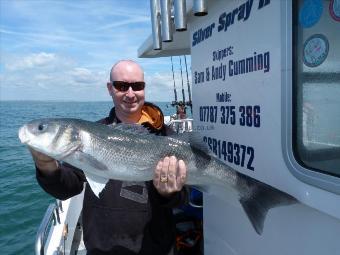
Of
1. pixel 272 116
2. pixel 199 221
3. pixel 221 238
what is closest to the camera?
pixel 272 116

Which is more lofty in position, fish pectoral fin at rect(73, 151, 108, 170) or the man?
fish pectoral fin at rect(73, 151, 108, 170)

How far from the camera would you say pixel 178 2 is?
10.1 feet

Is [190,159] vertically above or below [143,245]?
above

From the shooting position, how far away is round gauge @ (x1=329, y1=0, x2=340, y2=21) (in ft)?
6.49

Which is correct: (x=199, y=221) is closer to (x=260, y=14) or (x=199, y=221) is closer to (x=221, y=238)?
(x=221, y=238)

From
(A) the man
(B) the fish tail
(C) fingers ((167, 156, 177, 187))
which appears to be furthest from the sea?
(B) the fish tail

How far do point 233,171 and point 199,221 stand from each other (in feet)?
8.35

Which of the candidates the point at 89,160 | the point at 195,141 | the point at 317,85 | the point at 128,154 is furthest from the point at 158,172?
the point at 317,85

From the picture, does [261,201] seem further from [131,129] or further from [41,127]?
[41,127]

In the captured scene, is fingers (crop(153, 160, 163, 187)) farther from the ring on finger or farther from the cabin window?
the cabin window

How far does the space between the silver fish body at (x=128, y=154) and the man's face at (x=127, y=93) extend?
401mm

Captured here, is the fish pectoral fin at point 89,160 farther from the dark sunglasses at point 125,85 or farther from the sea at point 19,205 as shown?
the sea at point 19,205

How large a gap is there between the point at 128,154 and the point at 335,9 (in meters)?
1.60

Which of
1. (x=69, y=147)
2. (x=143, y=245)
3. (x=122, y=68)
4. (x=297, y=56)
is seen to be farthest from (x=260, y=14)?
(x=143, y=245)
